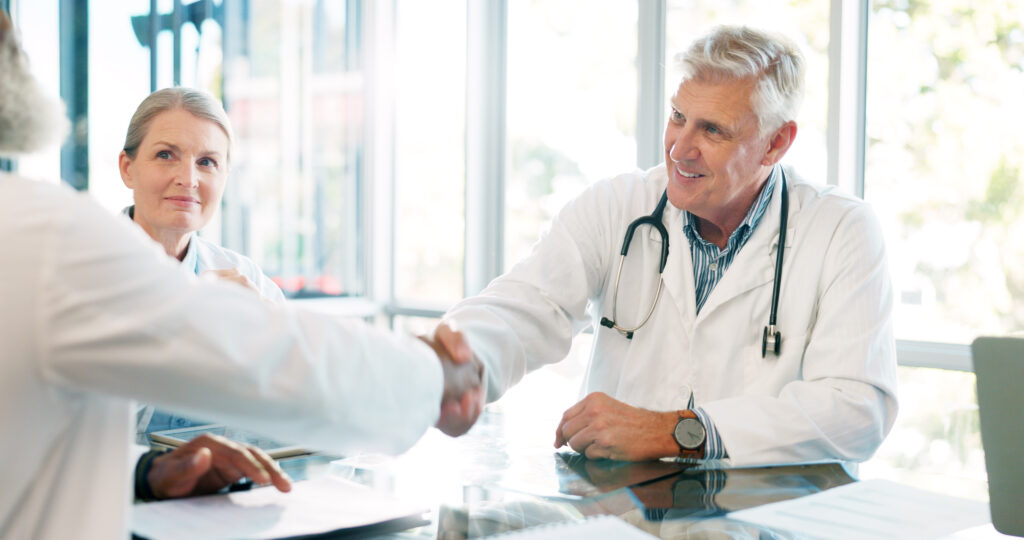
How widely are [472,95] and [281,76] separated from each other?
0.91 m

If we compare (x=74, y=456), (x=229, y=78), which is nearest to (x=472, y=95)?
(x=229, y=78)

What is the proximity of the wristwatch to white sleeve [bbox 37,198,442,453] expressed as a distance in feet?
2.23

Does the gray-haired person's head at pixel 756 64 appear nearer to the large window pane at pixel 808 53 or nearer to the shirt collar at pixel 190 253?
the large window pane at pixel 808 53

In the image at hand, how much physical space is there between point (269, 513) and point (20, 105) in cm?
52

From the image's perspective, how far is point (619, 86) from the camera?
147 inches

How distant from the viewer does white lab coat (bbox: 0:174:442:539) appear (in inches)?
26.9

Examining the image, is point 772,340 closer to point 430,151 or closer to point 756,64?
point 756,64

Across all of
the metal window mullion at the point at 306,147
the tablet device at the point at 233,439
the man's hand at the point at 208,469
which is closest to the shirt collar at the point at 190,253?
the tablet device at the point at 233,439

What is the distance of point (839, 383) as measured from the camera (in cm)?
158

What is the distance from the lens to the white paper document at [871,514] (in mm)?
1033

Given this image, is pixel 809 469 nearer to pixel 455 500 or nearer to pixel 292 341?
pixel 455 500

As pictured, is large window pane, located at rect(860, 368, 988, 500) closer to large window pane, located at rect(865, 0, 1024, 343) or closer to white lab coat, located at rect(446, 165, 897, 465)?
large window pane, located at rect(865, 0, 1024, 343)

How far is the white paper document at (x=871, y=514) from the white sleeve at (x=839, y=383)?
0.75 feet

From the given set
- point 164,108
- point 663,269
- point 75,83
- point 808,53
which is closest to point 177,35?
point 75,83
